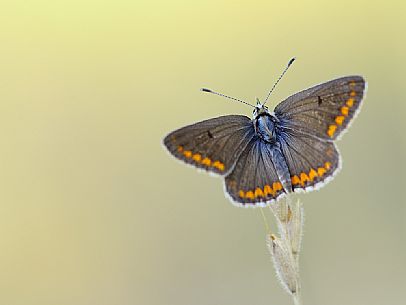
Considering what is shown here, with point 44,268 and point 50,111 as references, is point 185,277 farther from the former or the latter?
point 50,111

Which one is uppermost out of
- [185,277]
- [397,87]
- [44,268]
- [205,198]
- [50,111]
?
[50,111]

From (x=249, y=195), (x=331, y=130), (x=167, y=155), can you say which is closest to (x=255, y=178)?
(x=249, y=195)

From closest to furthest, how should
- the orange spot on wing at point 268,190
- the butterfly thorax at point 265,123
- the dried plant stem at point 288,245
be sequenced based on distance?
1. the dried plant stem at point 288,245
2. the orange spot on wing at point 268,190
3. the butterfly thorax at point 265,123

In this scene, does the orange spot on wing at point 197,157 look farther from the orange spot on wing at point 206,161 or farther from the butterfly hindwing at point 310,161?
the butterfly hindwing at point 310,161

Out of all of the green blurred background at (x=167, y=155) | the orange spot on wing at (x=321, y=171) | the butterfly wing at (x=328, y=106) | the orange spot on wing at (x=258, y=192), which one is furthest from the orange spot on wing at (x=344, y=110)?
the green blurred background at (x=167, y=155)

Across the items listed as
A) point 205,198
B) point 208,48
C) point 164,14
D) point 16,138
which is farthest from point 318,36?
point 16,138

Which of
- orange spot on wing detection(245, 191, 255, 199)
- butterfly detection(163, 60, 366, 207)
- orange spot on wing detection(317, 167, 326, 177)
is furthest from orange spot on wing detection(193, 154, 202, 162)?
orange spot on wing detection(317, 167, 326, 177)

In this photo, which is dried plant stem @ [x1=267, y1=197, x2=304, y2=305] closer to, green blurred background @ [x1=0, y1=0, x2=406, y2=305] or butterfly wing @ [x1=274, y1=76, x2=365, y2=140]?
butterfly wing @ [x1=274, y1=76, x2=365, y2=140]
